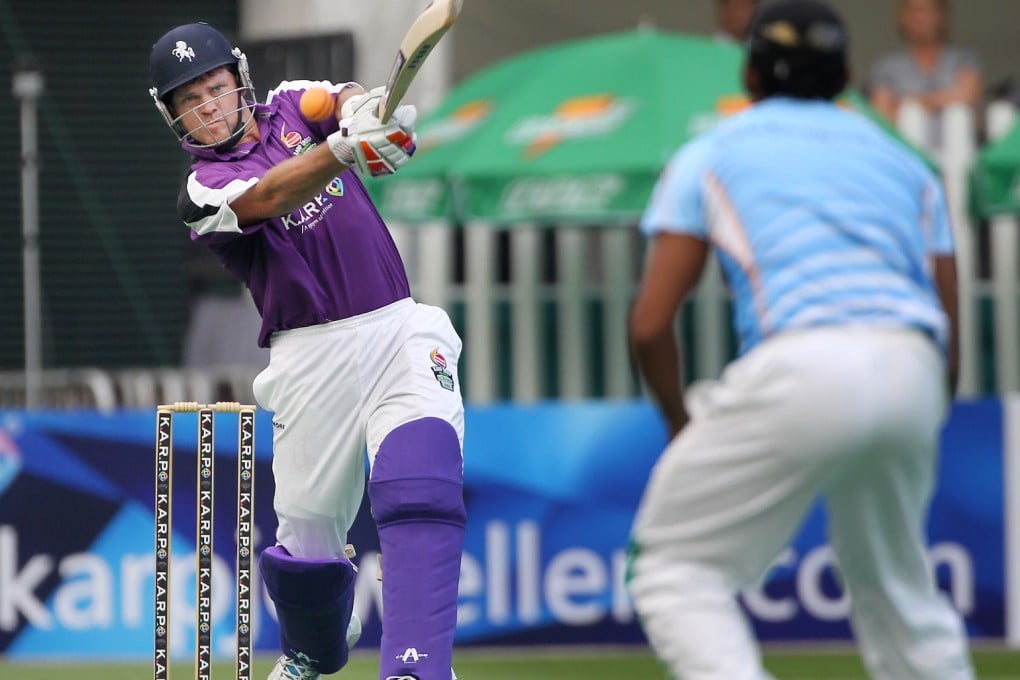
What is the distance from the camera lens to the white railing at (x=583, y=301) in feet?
31.1

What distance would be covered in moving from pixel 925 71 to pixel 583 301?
82.8 inches

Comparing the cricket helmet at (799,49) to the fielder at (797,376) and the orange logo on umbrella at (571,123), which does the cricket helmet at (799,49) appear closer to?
the fielder at (797,376)

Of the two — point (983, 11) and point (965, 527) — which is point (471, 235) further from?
point (983, 11)

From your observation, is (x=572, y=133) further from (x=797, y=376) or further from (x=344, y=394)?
(x=797, y=376)

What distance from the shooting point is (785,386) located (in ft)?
11.5

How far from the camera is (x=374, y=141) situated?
4.61 meters

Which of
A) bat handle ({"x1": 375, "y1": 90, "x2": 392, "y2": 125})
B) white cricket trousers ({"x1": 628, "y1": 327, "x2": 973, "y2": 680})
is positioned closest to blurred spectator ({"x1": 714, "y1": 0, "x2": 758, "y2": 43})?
bat handle ({"x1": 375, "y1": 90, "x2": 392, "y2": 125})

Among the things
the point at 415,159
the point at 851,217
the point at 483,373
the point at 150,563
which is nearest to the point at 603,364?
the point at 483,373

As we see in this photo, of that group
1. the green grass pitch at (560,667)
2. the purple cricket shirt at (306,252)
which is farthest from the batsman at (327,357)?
the green grass pitch at (560,667)

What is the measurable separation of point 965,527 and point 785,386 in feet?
15.1

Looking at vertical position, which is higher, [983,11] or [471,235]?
[983,11]

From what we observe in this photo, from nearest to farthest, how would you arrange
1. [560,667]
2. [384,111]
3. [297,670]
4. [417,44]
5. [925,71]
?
[417,44]
[384,111]
[297,670]
[560,667]
[925,71]

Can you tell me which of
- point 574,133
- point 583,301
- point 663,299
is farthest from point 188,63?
point 583,301

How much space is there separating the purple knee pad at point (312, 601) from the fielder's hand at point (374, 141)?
126cm
